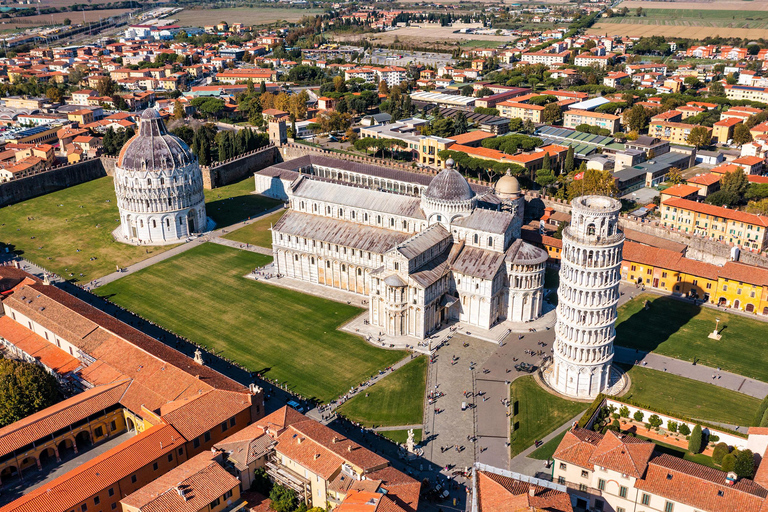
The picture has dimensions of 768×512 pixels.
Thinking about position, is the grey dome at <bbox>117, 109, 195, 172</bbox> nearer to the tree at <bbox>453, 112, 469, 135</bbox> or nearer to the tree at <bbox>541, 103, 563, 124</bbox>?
the tree at <bbox>453, 112, 469, 135</bbox>

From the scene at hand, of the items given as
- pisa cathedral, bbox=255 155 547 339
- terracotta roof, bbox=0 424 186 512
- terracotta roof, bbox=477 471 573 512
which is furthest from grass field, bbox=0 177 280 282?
terracotta roof, bbox=477 471 573 512

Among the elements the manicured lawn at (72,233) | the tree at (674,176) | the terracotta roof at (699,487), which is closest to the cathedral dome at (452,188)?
the terracotta roof at (699,487)

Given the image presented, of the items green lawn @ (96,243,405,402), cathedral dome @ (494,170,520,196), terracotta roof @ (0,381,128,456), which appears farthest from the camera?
cathedral dome @ (494,170,520,196)

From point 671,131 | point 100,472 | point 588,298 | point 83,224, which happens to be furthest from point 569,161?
point 100,472

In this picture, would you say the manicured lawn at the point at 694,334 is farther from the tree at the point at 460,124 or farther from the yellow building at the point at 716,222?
the tree at the point at 460,124

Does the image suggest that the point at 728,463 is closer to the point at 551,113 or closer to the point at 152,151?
the point at 152,151
